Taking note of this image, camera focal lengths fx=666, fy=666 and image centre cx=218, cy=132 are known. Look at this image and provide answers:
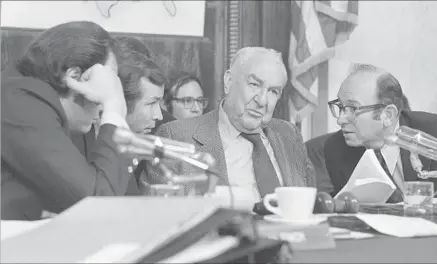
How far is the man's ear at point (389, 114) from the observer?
2.38 m

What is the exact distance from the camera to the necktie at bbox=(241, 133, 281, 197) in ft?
7.10

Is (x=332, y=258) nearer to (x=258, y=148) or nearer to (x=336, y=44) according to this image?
(x=258, y=148)

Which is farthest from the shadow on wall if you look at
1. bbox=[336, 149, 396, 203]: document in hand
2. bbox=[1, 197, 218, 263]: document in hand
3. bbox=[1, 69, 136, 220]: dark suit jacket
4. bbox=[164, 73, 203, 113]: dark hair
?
bbox=[1, 197, 218, 263]: document in hand

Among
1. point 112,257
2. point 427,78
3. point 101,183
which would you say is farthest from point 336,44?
point 112,257

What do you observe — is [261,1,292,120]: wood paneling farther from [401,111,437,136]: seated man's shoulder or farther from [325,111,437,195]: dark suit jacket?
[401,111,437,136]: seated man's shoulder

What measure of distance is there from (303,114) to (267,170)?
4.95ft

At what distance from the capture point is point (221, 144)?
7.33 feet

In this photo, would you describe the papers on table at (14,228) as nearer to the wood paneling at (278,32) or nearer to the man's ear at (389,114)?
the man's ear at (389,114)

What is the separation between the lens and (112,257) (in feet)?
3.02

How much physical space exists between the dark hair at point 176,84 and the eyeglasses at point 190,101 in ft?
0.12

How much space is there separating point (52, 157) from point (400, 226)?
722 mm

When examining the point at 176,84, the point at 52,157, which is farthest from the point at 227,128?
the point at 176,84

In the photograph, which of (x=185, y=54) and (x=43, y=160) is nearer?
(x=43, y=160)

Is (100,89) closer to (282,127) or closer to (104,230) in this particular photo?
(104,230)
